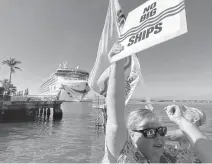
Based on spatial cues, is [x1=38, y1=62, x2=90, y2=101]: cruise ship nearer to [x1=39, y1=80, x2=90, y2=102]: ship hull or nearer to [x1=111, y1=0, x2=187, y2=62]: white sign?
[x1=39, y1=80, x2=90, y2=102]: ship hull

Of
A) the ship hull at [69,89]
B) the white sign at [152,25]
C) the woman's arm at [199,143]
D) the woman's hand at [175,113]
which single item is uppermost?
the ship hull at [69,89]

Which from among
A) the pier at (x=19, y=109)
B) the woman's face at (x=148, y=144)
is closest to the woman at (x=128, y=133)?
the woman's face at (x=148, y=144)

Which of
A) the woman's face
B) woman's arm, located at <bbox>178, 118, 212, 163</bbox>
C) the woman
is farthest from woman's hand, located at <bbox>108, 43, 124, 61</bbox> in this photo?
woman's arm, located at <bbox>178, 118, 212, 163</bbox>

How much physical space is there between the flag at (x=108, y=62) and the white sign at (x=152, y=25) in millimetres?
948

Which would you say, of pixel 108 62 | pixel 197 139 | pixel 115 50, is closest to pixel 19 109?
pixel 108 62

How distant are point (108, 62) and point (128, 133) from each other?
219cm

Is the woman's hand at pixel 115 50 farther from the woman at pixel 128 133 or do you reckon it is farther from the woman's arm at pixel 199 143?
the woman's arm at pixel 199 143

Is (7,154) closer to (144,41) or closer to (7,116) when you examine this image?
(144,41)

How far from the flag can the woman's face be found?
5.81ft

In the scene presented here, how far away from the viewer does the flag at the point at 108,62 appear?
3426 mm

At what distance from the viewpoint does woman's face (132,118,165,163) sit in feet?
5.04

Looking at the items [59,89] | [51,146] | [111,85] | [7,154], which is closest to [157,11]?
[111,85]

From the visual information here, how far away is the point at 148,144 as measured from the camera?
1539 mm

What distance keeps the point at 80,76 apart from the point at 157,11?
89497 mm
